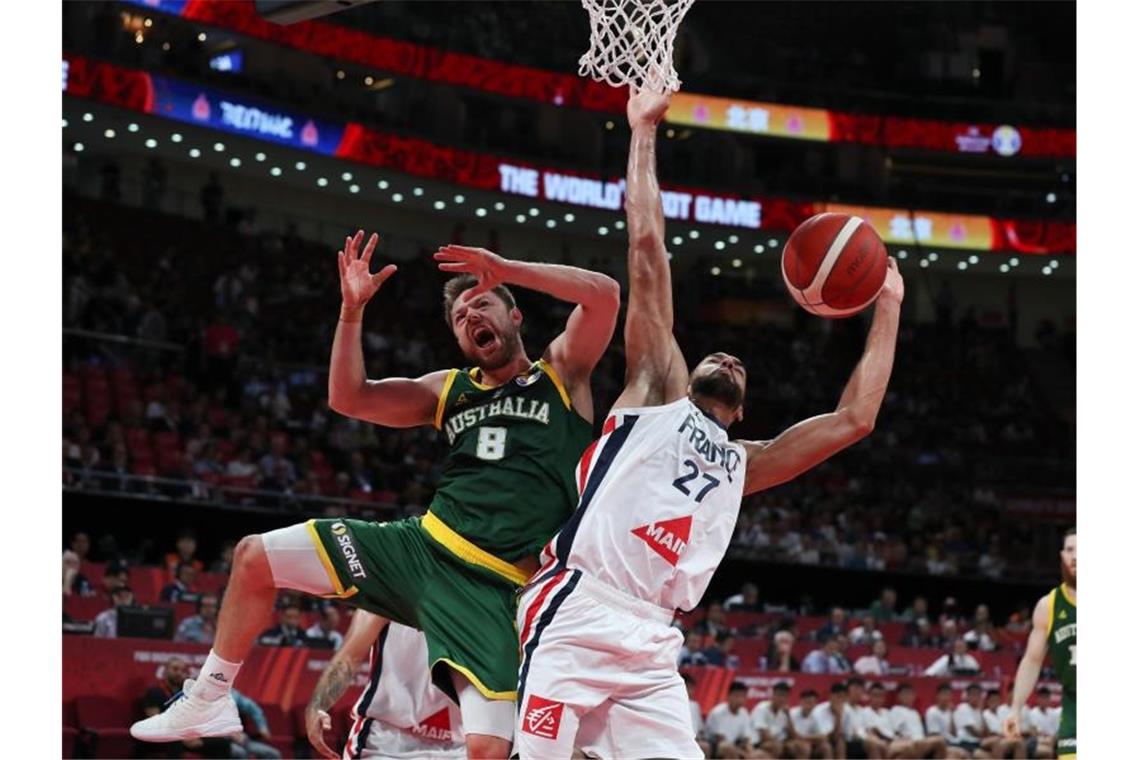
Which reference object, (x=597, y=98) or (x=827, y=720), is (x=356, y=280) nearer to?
(x=827, y=720)

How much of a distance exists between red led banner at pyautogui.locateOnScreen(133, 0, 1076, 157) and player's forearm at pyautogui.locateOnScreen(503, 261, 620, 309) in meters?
17.5

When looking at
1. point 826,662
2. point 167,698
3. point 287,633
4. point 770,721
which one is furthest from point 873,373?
point 826,662

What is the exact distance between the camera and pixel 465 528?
5617 millimetres

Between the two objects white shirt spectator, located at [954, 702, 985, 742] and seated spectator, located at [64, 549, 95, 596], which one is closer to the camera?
seated spectator, located at [64, 549, 95, 596]

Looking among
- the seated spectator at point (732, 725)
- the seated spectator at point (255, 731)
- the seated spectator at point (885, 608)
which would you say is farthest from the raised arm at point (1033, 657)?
A: the seated spectator at point (885, 608)

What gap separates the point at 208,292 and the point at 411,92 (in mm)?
7194

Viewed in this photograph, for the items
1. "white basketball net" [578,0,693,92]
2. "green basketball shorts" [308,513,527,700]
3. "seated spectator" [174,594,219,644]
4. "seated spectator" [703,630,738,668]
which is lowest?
"seated spectator" [703,630,738,668]

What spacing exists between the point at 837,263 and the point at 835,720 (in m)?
9.97

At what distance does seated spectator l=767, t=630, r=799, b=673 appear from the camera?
1638 cm

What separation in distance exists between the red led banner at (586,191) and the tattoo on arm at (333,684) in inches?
715

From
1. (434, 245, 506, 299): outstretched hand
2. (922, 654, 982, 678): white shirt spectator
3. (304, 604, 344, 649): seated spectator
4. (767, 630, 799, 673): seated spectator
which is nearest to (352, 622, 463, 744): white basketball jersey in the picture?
(434, 245, 506, 299): outstretched hand

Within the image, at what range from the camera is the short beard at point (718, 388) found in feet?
17.8

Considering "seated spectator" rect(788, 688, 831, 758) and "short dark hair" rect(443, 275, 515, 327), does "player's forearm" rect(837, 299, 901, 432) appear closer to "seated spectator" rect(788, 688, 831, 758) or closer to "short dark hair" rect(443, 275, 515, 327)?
"short dark hair" rect(443, 275, 515, 327)
